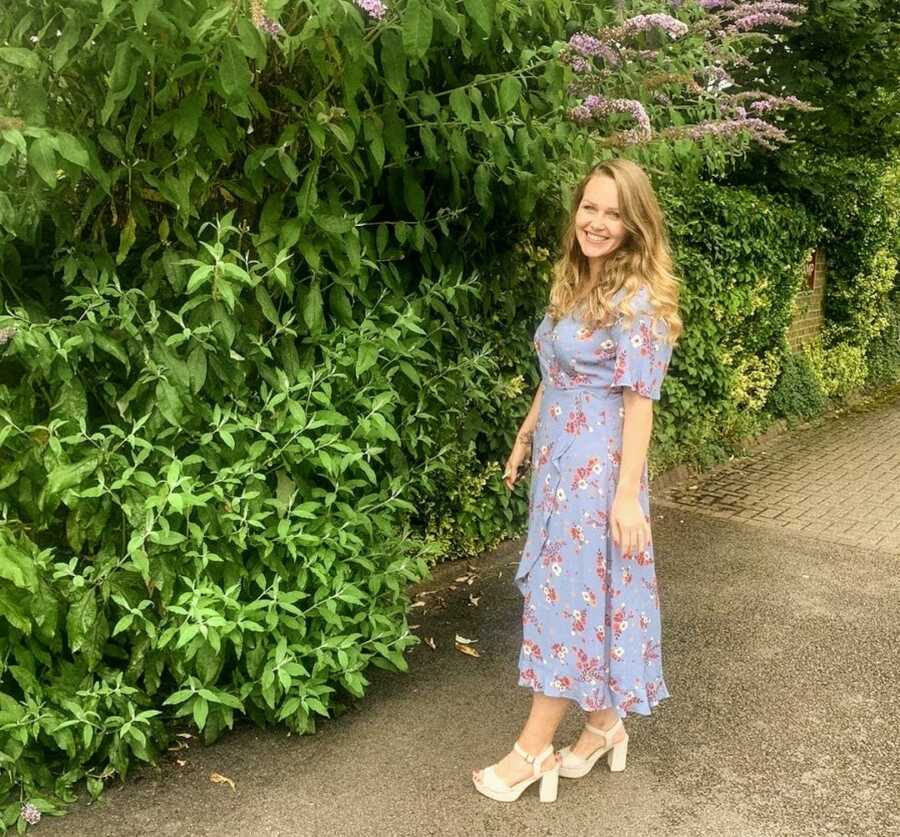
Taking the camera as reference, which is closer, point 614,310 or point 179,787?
point 614,310

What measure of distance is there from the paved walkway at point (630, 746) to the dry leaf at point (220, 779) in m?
0.02

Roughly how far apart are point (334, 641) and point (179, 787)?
0.69 m

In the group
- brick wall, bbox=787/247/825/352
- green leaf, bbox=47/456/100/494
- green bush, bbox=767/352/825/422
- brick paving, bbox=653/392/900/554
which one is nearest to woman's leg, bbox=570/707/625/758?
green leaf, bbox=47/456/100/494

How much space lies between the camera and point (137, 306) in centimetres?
305

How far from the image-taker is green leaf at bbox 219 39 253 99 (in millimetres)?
2377

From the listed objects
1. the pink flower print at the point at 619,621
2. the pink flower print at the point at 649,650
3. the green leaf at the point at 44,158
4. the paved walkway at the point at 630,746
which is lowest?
the paved walkway at the point at 630,746

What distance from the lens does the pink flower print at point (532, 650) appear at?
9.91ft

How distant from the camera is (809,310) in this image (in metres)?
10.1

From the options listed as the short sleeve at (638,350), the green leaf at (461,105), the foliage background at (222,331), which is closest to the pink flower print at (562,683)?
the foliage background at (222,331)

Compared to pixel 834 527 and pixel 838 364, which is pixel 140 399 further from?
pixel 838 364

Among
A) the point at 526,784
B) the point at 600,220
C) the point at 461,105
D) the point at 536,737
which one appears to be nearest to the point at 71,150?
the point at 461,105

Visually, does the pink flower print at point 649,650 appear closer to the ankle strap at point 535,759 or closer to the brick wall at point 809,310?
the ankle strap at point 535,759

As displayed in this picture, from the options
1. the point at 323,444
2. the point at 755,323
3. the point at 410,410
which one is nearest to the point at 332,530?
the point at 323,444

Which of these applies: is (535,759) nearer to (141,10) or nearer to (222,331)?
(222,331)
